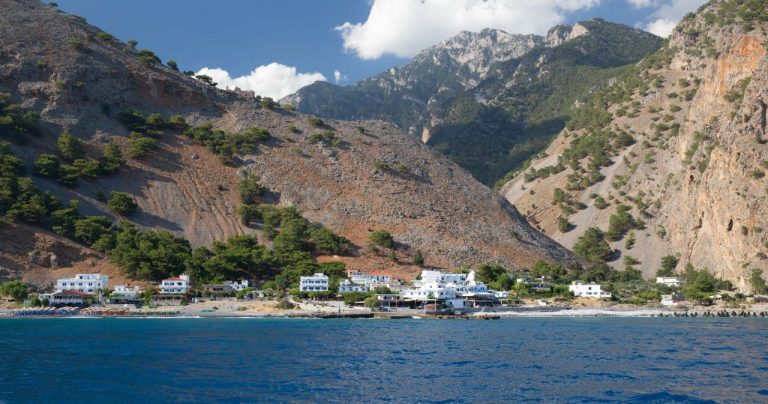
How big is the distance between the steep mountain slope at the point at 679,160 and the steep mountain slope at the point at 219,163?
72.3 ft

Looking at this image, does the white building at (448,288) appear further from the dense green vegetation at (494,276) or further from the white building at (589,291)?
the white building at (589,291)

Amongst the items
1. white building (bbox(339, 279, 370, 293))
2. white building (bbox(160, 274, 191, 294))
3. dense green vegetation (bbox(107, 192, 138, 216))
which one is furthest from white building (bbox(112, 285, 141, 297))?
white building (bbox(339, 279, 370, 293))

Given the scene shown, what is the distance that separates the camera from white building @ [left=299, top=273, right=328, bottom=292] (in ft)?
312

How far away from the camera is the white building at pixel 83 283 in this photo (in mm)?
89438

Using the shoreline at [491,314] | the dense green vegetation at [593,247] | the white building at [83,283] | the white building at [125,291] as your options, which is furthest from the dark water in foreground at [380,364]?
the dense green vegetation at [593,247]

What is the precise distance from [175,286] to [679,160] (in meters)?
102

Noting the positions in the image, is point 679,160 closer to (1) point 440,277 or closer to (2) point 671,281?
(2) point 671,281

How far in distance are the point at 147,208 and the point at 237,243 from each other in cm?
1603

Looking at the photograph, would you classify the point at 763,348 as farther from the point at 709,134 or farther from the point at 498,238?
the point at 709,134

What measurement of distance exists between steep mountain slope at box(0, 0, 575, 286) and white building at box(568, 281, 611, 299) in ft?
42.9

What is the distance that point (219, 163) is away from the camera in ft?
413

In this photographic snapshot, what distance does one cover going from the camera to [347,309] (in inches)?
3536

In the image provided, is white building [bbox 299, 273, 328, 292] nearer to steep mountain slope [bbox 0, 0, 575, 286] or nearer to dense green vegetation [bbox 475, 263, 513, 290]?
steep mountain slope [bbox 0, 0, 575, 286]

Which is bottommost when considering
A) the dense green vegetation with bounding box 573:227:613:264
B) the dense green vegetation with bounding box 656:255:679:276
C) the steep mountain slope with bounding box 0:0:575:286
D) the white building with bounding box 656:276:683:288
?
the white building with bounding box 656:276:683:288
